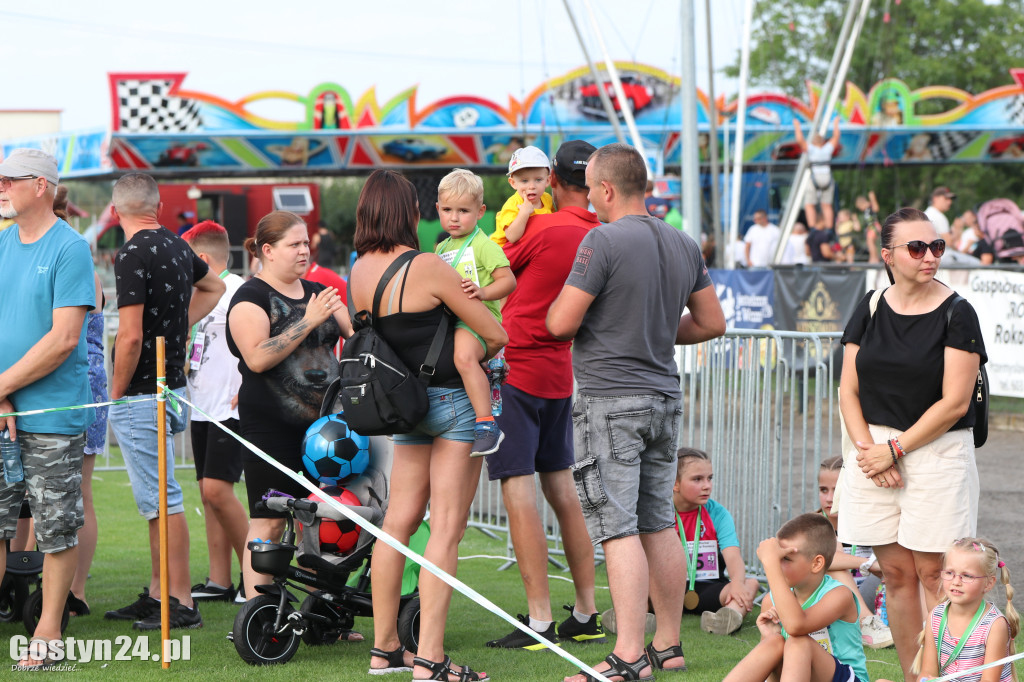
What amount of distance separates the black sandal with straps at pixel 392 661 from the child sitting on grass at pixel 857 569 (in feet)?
6.28

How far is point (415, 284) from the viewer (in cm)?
460

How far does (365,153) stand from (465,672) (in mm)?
25107

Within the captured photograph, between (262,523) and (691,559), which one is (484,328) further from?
(691,559)

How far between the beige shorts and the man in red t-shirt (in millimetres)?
1444

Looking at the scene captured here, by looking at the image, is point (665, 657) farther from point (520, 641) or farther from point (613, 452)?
point (613, 452)

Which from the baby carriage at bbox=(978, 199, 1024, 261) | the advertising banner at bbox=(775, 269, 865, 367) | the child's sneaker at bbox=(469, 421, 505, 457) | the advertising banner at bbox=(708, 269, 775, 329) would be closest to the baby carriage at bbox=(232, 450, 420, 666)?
the child's sneaker at bbox=(469, 421, 505, 457)

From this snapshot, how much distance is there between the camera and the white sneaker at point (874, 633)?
18.1 feet

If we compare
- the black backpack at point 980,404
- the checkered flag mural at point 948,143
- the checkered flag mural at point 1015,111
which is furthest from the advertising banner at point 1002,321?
the checkered flag mural at point 1015,111

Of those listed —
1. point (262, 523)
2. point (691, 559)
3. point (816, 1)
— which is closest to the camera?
point (262, 523)

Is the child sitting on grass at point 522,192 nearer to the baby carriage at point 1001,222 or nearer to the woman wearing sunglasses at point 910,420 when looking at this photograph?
the woman wearing sunglasses at point 910,420

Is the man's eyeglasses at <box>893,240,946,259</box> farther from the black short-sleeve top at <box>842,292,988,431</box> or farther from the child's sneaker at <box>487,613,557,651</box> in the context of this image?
the child's sneaker at <box>487,613,557,651</box>

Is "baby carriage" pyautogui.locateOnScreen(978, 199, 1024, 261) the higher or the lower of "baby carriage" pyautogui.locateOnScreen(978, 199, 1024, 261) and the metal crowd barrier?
the higher

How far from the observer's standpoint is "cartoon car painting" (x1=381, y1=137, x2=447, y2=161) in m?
28.3

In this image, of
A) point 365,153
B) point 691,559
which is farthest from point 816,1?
point 691,559
